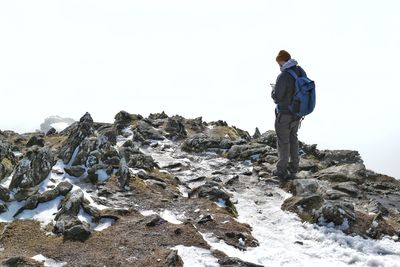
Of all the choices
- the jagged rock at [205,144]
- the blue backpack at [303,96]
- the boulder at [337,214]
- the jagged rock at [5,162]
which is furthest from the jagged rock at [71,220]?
the jagged rock at [205,144]

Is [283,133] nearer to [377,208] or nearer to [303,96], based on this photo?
[303,96]

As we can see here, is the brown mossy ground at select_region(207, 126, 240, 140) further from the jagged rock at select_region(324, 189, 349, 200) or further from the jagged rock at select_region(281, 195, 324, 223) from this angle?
the jagged rock at select_region(281, 195, 324, 223)

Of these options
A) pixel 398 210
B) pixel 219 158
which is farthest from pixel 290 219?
pixel 219 158

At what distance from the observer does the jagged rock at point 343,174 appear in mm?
19125

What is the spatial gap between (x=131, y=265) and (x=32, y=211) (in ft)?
15.2

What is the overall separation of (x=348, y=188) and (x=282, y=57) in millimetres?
6096

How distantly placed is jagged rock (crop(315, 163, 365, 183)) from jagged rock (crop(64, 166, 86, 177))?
10.5 m

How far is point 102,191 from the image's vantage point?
599 inches

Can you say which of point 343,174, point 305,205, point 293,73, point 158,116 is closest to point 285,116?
point 293,73

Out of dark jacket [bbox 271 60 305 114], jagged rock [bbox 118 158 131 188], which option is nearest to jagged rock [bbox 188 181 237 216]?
jagged rock [bbox 118 158 131 188]

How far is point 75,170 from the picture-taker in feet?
53.9

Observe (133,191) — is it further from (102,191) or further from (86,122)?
(86,122)

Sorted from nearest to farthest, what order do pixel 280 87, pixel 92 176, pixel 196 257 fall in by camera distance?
pixel 196 257, pixel 92 176, pixel 280 87

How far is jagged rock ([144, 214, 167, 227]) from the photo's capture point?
12789mm
